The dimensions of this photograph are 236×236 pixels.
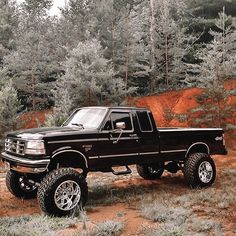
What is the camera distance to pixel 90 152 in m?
8.77

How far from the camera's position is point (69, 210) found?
8078mm

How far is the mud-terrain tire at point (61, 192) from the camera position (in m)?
7.82

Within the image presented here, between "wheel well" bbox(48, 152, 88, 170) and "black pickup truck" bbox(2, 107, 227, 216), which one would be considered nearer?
"black pickup truck" bbox(2, 107, 227, 216)

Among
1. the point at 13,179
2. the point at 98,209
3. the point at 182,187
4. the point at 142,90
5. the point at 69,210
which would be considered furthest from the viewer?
the point at 142,90

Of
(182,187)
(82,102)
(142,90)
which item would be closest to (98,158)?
(182,187)

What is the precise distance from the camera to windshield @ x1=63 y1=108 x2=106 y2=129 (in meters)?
9.29

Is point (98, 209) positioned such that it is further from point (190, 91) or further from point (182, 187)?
point (190, 91)

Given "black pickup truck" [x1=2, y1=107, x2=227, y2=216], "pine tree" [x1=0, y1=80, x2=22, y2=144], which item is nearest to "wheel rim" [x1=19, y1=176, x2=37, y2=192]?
"black pickup truck" [x1=2, y1=107, x2=227, y2=216]

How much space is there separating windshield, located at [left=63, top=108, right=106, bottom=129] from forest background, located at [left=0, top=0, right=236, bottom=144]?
1537 cm

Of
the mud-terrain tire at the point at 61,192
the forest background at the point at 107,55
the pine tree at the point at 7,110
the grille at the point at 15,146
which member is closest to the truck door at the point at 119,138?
the mud-terrain tire at the point at 61,192

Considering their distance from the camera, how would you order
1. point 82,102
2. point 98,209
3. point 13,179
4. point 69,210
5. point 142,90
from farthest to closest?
point 142,90
point 82,102
point 13,179
point 98,209
point 69,210

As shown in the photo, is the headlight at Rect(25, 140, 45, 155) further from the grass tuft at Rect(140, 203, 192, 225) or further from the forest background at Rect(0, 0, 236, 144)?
the forest background at Rect(0, 0, 236, 144)

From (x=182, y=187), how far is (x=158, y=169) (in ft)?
4.50

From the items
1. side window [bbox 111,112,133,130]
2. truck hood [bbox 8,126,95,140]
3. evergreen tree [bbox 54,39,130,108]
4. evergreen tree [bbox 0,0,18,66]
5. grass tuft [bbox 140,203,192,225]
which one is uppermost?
evergreen tree [bbox 0,0,18,66]
